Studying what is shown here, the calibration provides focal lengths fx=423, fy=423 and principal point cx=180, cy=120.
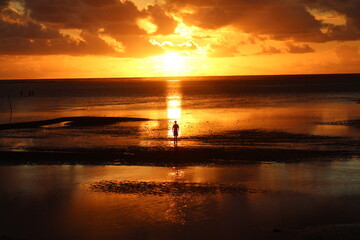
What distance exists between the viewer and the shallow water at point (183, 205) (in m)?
16.3

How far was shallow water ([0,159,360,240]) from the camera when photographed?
53.4 feet

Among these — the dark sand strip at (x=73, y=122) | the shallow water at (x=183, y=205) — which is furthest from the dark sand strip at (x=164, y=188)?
the dark sand strip at (x=73, y=122)

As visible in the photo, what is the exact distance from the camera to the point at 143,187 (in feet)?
72.9

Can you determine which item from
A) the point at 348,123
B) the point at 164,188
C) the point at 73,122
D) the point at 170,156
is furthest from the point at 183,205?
the point at 73,122

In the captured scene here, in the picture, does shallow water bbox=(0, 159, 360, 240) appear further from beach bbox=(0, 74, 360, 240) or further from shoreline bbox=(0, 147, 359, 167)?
shoreline bbox=(0, 147, 359, 167)

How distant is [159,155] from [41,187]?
32.6 feet

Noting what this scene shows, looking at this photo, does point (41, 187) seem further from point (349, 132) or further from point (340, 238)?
point (349, 132)

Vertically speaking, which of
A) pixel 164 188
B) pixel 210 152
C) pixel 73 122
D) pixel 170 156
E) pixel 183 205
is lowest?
pixel 183 205

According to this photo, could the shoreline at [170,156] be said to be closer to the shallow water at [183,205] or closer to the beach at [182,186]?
the beach at [182,186]

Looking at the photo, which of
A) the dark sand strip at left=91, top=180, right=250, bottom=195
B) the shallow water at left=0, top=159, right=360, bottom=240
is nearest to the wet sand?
the shallow water at left=0, top=159, right=360, bottom=240

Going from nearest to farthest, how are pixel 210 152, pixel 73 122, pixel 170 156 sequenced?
pixel 170 156 → pixel 210 152 → pixel 73 122

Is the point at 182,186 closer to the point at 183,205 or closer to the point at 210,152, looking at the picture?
the point at 183,205

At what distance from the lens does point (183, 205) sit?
19.0m

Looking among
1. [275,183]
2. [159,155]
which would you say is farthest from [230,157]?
[275,183]
